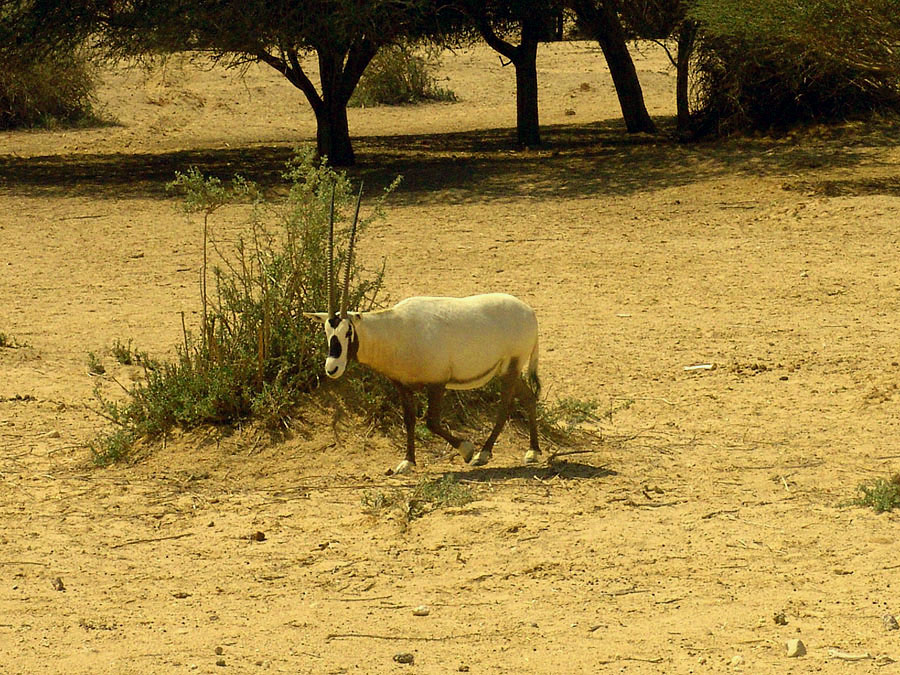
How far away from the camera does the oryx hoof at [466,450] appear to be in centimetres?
598

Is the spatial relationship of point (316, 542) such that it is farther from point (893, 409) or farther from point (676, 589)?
point (893, 409)

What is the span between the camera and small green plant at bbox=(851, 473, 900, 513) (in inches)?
212

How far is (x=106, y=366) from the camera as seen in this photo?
824 centimetres

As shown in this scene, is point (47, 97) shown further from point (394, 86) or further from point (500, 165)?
point (500, 165)

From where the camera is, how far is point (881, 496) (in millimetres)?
5434

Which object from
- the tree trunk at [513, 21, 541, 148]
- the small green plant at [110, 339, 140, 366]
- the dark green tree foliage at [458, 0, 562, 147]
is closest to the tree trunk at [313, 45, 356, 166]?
the dark green tree foliage at [458, 0, 562, 147]

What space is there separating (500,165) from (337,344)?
12689 mm

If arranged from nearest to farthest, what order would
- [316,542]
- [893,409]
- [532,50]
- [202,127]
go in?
[316,542]
[893,409]
[532,50]
[202,127]

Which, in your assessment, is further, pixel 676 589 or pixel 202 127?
pixel 202 127

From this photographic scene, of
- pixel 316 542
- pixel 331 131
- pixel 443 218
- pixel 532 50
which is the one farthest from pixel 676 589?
pixel 532 50

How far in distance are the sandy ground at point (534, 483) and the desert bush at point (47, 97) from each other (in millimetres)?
11307

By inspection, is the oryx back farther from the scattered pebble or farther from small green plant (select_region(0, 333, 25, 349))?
small green plant (select_region(0, 333, 25, 349))

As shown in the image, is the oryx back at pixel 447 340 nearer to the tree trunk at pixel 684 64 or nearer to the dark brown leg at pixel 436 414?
the dark brown leg at pixel 436 414

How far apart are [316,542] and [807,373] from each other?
12.9 ft
